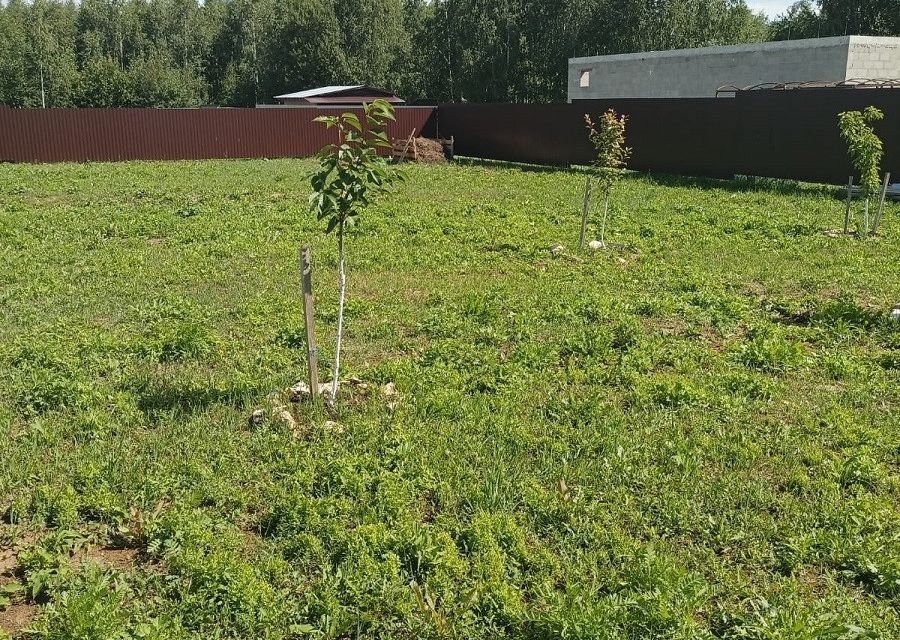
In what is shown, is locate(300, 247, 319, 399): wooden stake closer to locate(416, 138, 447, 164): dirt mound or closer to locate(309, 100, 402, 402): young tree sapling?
locate(309, 100, 402, 402): young tree sapling

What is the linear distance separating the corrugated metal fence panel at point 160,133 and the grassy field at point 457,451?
14764 mm

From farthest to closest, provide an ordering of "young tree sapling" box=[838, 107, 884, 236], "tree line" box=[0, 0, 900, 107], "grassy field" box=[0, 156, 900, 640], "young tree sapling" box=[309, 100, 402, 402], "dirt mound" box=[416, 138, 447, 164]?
"tree line" box=[0, 0, 900, 107], "dirt mound" box=[416, 138, 447, 164], "young tree sapling" box=[838, 107, 884, 236], "young tree sapling" box=[309, 100, 402, 402], "grassy field" box=[0, 156, 900, 640]

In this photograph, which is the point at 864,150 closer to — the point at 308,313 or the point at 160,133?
the point at 308,313

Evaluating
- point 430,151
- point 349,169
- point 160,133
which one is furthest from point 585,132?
point 349,169

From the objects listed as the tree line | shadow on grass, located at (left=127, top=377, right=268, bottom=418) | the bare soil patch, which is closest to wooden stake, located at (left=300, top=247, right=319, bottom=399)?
shadow on grass, located at (left=127, top=377, right=268, bottom=418)

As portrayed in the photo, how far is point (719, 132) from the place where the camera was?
18375mm

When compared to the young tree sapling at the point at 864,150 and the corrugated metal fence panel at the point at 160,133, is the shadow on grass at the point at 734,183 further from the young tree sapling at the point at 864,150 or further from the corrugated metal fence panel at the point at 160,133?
the corrugated metal fence panel at the point at 160,133

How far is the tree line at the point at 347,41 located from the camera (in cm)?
4441

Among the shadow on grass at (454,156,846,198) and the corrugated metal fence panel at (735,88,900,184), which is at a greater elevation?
the corrugated metal fence panel at (735,88,900,184)

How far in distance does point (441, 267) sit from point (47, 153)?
57.5 ft

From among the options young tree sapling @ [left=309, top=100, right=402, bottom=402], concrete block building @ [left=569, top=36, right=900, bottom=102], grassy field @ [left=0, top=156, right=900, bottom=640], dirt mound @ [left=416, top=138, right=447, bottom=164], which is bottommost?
grassy field @ [left=0, top=156, right=900, bottom=640]

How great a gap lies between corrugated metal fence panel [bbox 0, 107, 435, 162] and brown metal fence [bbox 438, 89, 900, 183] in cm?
472

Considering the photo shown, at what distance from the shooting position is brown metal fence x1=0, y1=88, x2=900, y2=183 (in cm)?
1639

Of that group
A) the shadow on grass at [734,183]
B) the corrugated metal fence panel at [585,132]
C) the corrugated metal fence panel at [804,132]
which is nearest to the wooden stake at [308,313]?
the shadow on grass at [734,183]
